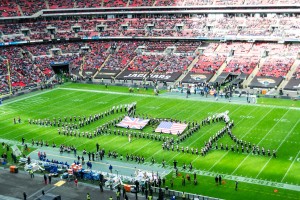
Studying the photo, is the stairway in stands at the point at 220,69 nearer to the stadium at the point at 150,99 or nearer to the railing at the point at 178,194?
the stadium at the point at 150,99

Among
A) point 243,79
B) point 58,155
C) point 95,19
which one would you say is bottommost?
point 58,155

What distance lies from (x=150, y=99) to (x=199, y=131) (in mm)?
13453

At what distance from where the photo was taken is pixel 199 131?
37531mm

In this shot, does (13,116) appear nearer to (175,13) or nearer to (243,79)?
(243,79)

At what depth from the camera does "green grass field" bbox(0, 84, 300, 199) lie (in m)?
28.1

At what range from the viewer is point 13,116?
45156 mm

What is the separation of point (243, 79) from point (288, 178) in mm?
28771

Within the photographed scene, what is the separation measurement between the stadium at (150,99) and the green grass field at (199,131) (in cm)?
13

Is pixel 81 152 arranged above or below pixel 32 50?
below

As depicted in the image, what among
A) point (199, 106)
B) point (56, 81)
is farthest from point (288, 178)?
point (56, 81)

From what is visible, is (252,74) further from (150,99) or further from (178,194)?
(178,194)

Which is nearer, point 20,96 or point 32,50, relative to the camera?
point 20,96

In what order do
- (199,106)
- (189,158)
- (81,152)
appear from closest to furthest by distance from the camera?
1. (189,158)
2. (81,152)
3. (199,106)

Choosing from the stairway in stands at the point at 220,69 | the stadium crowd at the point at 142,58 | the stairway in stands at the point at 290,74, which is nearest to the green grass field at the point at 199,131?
the stairway in stands at the point at 290,74
